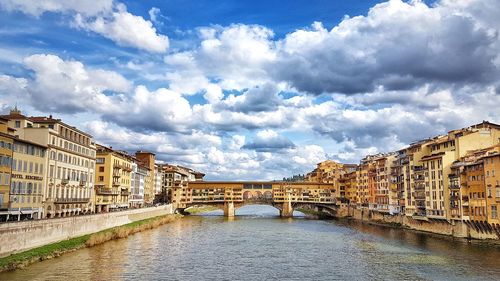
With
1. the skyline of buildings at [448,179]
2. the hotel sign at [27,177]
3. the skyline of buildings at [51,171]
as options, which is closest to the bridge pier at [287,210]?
the skyline of buildings at [448,179]

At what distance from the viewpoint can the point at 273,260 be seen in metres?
51.5

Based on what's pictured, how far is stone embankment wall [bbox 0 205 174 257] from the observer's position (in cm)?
3997

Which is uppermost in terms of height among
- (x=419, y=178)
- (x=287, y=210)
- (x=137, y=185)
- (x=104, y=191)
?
(x=419, y=178)

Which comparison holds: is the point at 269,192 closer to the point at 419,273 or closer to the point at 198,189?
the point at 198,189

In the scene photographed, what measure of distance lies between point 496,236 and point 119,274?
163 ft

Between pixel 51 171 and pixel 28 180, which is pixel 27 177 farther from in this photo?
pixel 51 171

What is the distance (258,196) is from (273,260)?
104 metres

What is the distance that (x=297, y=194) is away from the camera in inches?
5763

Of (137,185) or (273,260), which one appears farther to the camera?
(137,185)

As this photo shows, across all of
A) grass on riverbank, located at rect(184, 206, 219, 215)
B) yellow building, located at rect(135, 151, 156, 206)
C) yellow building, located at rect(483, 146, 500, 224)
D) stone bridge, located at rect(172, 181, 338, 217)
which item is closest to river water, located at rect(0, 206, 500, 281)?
yellow building, located at rect(483, 146, 500, 224)

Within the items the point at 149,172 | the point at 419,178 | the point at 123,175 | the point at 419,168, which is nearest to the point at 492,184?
the point at 419,178

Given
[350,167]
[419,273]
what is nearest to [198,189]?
[350,167]

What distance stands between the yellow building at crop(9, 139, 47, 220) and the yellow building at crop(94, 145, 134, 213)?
→ 2647cm

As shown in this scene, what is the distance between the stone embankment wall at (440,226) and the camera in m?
64.4
